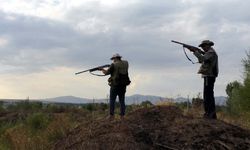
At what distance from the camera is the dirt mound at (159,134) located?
11034 millimetres

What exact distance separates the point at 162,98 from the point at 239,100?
18.1ft

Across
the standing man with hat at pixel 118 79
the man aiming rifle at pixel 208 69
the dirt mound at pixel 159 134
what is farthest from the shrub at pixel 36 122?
the man aiming rifle at pixel 208 69

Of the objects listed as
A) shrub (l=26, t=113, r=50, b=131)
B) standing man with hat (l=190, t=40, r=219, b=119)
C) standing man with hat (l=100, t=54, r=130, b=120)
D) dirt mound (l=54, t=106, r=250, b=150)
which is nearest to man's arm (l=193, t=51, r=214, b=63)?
standing man with hat (l=190, t=40, r=219, b=119)

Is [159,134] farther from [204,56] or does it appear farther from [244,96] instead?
[244,96]

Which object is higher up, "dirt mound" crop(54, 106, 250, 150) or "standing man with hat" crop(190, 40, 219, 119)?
"standing man with hat" crop(190, 40, 219, 119)

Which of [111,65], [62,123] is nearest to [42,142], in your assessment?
[62,123]

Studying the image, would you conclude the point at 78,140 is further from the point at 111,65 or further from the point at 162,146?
the point at 111,65

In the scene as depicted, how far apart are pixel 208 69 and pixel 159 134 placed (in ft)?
7.53

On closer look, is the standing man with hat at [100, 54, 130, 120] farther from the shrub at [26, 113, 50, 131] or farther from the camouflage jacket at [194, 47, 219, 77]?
the shrub at [26, 113, 50, 131]

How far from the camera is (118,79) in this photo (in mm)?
15398

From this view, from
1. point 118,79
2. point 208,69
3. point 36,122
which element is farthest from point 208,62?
point 36,122

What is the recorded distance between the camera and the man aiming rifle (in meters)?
13.0

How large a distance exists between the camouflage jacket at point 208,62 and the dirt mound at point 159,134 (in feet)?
3.73

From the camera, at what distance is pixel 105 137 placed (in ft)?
38.4
